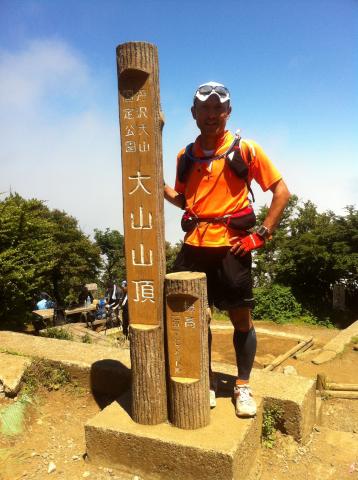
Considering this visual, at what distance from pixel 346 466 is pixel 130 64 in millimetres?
3314

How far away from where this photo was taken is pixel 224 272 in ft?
9.12

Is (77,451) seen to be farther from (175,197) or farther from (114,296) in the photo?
(114,296)

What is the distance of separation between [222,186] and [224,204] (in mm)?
130

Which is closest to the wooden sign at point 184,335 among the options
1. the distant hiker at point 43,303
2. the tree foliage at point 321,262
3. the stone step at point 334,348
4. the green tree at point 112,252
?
the stone step at point 334,348

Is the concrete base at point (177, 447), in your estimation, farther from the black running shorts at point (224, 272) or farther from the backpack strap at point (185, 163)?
the backpack strap at point (185, 163)

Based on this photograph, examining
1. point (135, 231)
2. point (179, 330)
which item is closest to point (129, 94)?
point (135, 231)

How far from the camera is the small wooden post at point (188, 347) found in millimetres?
2623

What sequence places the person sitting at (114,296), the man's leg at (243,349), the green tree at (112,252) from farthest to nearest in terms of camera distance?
the green tree at (112,252) < the person sitting at (114,296) < the man's leg at (243,349)

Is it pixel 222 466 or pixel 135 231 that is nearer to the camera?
pixel 222 466

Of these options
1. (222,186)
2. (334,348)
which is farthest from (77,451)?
(334,348)

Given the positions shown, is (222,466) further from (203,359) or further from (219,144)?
(219,144)

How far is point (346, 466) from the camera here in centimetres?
289

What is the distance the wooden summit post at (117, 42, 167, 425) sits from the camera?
8.62 feet

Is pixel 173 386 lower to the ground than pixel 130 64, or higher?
lower
